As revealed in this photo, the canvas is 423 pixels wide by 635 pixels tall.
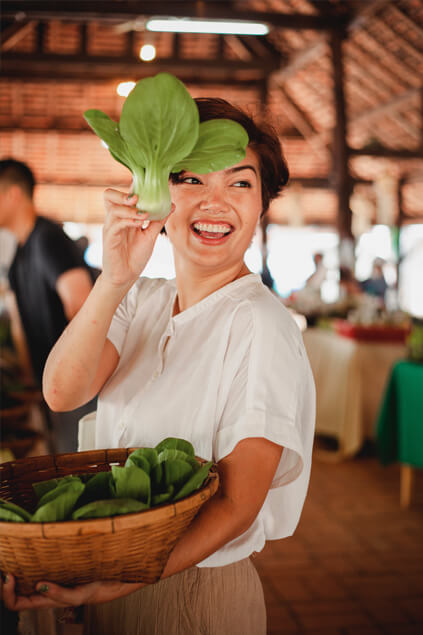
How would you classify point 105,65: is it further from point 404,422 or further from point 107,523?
point 107,523

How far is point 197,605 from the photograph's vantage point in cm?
100

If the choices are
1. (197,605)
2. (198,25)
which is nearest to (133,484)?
(197,605)

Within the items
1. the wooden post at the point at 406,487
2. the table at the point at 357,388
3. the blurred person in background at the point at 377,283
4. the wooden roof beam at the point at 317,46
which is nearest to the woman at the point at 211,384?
Result: the wooden post at the point at 406,487

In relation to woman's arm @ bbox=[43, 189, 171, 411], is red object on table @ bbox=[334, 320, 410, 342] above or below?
below

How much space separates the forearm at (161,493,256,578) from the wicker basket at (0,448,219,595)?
0.17ft

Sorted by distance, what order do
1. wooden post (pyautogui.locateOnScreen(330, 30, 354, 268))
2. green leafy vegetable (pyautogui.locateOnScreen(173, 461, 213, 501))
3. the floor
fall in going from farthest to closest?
wooden post (pyautogui.locateOnScreen(330, 30, 354, 268)) → the floor → green leafy vegetable (pyautogui.locateOnScreen(173, 461, 213, 501))

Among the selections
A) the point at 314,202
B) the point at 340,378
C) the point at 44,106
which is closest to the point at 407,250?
the point at 314,202

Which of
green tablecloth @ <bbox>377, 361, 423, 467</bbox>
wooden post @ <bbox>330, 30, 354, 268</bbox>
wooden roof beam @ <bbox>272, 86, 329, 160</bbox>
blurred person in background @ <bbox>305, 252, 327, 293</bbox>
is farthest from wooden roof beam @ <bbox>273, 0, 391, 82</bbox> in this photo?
green tablecloth @ <bbox>377, 361, 423, 467</bbox>

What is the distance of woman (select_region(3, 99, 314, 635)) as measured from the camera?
91 centimetres

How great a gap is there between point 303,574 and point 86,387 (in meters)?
2.06

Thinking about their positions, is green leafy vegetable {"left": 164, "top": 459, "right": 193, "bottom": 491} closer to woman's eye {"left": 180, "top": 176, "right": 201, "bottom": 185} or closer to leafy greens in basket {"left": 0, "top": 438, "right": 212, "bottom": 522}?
leafy greens in basket {"left": 0, "top": 438, "right": 212, "bottom": 522}

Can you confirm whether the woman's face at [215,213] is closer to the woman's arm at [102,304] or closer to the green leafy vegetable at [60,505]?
the woman's arm at [102,304]

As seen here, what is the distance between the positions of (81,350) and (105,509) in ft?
1.11

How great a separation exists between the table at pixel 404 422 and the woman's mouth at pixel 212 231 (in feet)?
8.60
